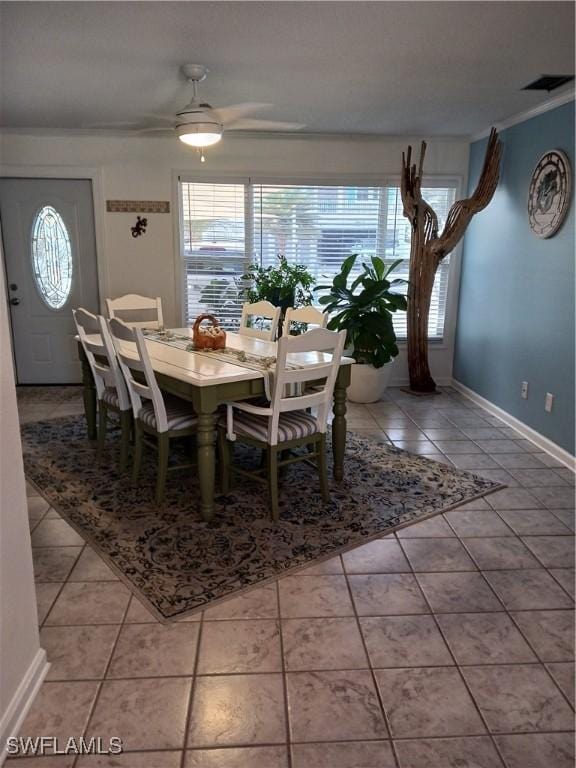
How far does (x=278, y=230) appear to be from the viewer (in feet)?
17.4

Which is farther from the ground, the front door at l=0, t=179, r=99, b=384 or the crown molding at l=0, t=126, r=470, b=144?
the crown molding at l=0, t=126, r=470, b=144

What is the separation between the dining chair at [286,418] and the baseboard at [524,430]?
1704 mm

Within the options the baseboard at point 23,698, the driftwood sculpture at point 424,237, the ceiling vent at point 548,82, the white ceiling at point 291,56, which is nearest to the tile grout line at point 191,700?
the baseboard at point 23,698

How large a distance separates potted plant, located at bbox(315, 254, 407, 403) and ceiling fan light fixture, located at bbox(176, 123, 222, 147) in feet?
5.96

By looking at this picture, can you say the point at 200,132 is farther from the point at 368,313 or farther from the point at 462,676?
the point at 462,676

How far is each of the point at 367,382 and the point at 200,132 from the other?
253 cm

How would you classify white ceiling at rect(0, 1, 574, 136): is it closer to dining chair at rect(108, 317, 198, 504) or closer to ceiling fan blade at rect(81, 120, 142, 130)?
ceiling fan blade at rect(81, 120, 142, 130)

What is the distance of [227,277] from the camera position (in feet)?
17.6

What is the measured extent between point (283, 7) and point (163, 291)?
3253 millimetres

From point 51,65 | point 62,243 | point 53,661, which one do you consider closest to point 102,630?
point 53,661

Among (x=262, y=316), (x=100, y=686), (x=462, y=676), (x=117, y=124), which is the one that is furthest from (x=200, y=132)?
(x=462, y=676)

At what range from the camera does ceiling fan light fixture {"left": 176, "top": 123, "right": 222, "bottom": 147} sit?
323 cm

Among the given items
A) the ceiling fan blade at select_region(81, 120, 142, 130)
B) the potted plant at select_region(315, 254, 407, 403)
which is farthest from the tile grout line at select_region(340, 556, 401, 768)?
the ceiling fan blade at select_region(81, 120, 142, 130)

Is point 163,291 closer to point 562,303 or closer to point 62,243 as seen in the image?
point 62,243
